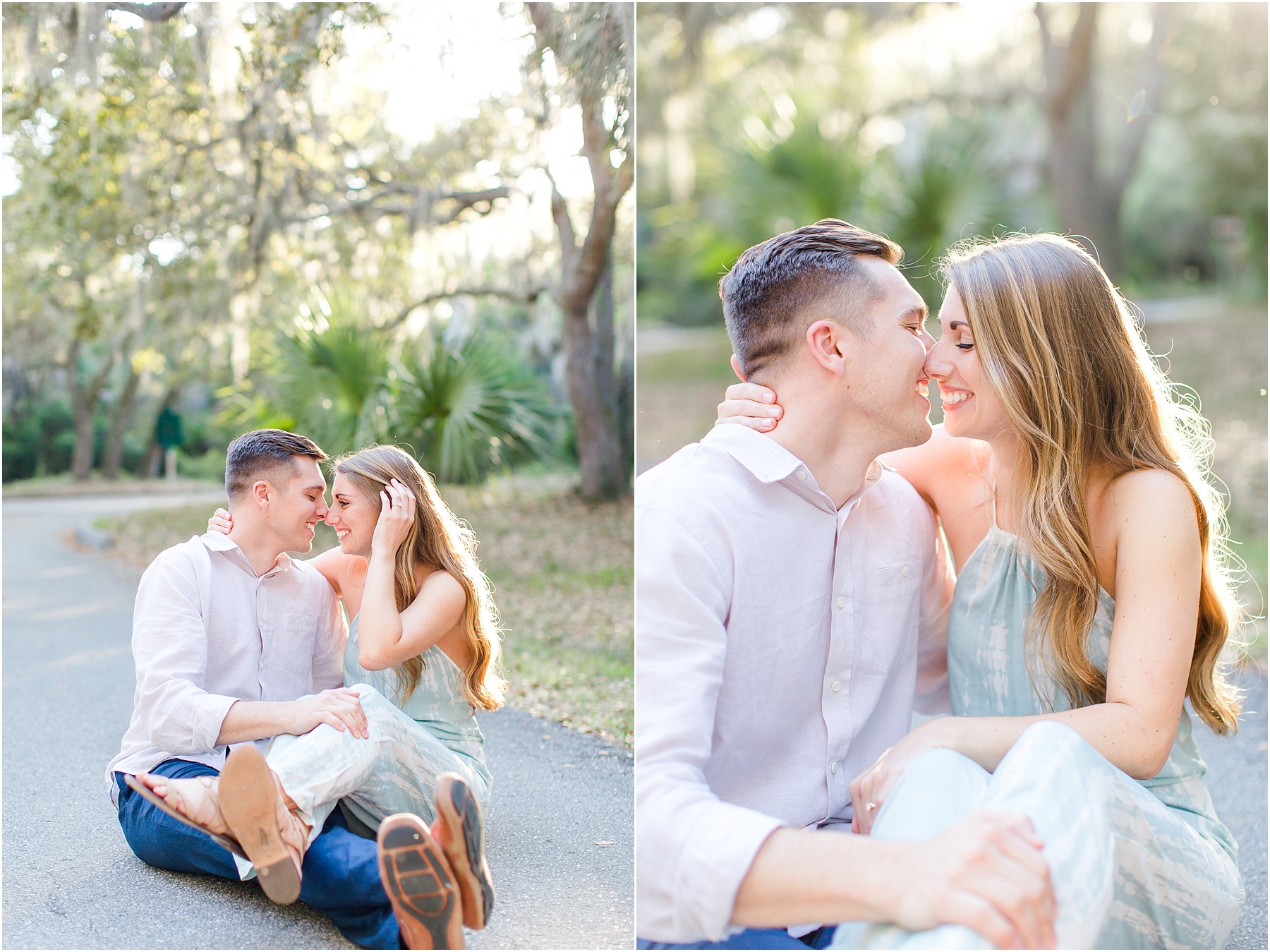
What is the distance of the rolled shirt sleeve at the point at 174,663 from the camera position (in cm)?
207

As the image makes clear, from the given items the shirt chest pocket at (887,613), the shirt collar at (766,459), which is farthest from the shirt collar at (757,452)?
the shirt chest pocket at (887,613)

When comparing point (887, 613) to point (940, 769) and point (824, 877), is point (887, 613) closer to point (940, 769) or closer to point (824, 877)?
point (940, 769)

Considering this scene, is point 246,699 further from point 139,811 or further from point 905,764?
point 905,764

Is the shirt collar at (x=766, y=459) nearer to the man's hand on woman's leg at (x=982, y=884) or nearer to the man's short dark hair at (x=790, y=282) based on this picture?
the man's short dark hair at (x=790, y=282)

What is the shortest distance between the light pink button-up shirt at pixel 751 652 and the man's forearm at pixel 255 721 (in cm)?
75

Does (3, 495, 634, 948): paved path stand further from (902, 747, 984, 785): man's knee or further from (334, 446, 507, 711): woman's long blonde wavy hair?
(902, 747, 984, 785): man's knee

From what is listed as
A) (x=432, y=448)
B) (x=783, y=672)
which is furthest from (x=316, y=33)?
(x=783, y=672)

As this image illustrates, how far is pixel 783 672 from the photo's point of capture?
197cm

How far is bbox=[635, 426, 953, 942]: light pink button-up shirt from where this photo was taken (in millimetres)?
1661

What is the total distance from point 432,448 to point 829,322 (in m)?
3.37

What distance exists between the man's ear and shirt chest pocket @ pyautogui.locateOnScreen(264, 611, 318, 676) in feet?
4.17

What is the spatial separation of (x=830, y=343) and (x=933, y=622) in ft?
2.44

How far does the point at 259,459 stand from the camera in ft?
7.30

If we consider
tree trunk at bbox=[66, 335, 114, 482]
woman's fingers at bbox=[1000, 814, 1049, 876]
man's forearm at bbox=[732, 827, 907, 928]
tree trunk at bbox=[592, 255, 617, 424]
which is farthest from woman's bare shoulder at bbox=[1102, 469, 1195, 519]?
tree trunk at bbox=[592, 255, 617, 424]
